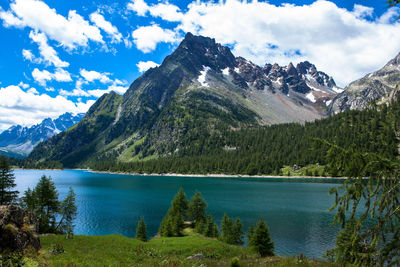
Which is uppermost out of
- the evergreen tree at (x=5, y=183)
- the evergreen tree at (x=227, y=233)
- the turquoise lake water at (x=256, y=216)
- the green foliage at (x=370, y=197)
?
the green foliage at (x=370, y=197)

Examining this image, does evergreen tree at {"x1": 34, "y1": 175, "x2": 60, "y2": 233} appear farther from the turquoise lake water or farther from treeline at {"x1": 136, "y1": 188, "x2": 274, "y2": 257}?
treeline at {"x1": 136, "y1": 188, "x2": 274, "y2": 257}

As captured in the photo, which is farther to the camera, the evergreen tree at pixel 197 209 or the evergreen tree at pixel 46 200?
the evergreen tree at pixel 197 209

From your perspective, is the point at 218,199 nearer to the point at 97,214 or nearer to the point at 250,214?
the point at 250,214

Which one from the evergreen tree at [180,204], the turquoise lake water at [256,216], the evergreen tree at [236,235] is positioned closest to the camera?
the evergreen tree at [236,235]

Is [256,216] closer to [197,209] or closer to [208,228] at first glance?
[197,209]

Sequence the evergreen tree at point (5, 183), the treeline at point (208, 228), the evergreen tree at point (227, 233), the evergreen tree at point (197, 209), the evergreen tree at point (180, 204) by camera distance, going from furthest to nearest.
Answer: the evergreen tree at point (180, 204)
the evergreen tree at point (197, 209)
the evergreen tree at point (5, 183)
the evergreen tree at point (227, 233)
the treeline at point (208, 228)

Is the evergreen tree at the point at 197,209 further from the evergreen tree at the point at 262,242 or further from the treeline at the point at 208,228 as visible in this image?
the evergreen tree at the point at 262,242

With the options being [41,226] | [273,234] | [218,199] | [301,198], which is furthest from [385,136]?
[41,226]

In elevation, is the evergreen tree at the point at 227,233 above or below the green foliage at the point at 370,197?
below

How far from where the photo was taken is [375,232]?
8.20 meters

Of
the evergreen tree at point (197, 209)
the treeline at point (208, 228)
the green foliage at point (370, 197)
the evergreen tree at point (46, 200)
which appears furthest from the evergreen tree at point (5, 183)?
the green foliage at point (370, 197)

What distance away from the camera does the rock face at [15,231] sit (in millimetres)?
10523

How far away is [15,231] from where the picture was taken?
10.8m

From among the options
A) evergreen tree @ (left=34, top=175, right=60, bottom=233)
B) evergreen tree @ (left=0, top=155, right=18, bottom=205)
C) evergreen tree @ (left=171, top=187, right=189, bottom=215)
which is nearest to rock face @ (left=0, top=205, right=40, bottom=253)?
evergreen tree @ (left=34, top=175, right=60, bottom=233)
